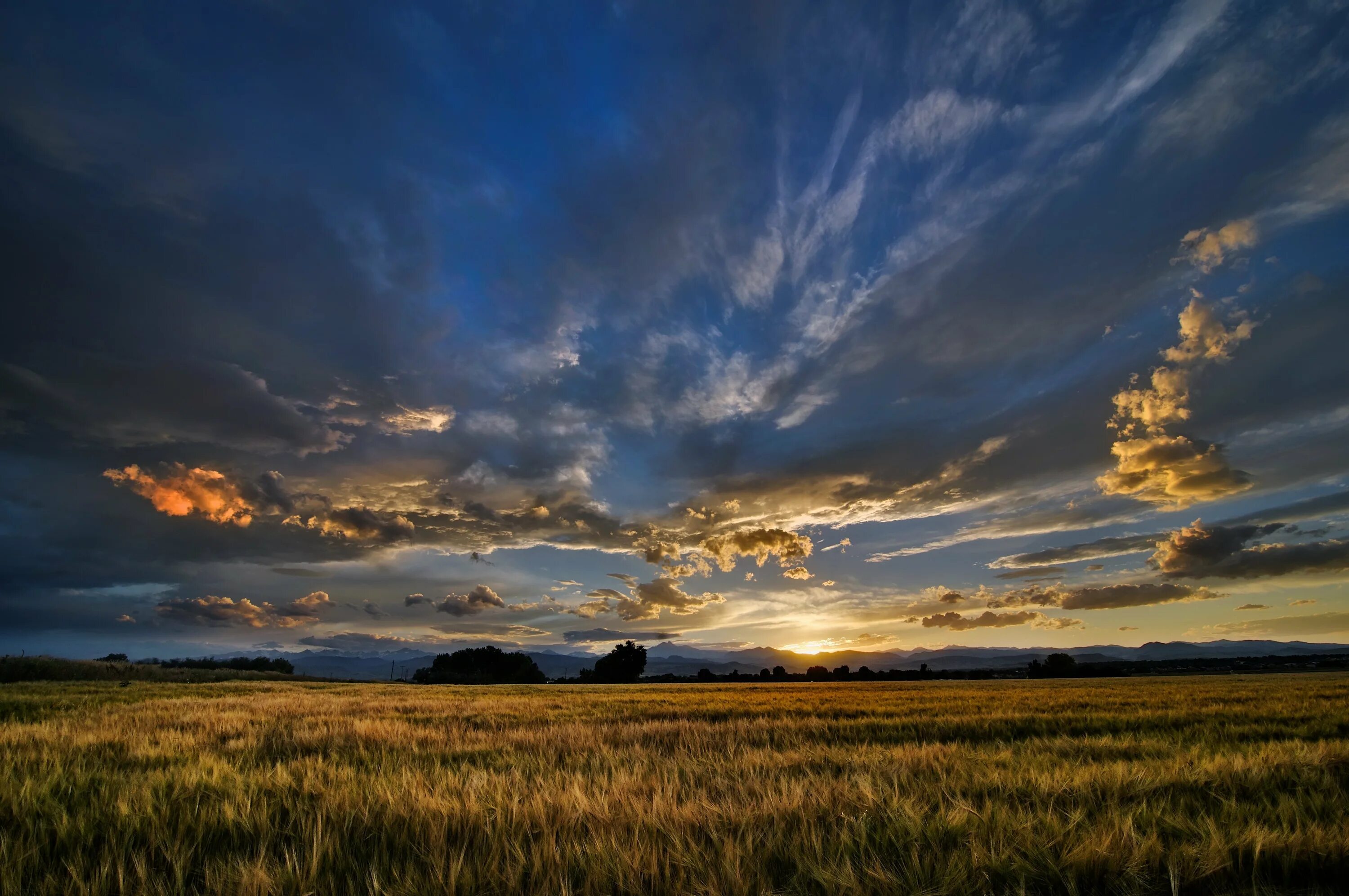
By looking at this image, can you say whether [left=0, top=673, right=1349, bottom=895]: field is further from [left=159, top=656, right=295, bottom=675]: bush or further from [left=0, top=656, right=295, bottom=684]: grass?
[left=159, top=656, right=295, bottom=675]: bush

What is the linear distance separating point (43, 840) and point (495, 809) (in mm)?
2357

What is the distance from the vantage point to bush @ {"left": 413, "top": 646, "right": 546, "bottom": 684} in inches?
5153

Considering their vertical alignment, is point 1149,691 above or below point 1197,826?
below

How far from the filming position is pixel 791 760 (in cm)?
530

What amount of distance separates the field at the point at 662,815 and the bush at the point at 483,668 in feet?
441

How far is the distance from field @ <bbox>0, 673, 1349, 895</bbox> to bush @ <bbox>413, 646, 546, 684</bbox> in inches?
5291

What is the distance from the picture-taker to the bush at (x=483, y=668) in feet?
429

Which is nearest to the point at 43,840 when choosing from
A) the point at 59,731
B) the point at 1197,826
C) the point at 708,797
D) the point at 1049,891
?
the point at 708,797

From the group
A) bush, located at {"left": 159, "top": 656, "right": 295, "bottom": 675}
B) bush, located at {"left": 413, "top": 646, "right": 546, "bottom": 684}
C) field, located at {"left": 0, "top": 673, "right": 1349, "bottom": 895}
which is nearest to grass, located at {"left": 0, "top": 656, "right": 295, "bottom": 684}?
bush, located at {"left": 159, "top": 656, "right": 295, "bottom": 675}

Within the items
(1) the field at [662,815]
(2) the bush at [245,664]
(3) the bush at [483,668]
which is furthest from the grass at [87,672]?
(3) the bush at [483,668]

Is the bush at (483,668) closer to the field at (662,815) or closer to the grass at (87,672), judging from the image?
the grass at (87,672)

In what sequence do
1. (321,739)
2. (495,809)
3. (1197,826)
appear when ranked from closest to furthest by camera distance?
(1197,826), (495,809), (321,739)

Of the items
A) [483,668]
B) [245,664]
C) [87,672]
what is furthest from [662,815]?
[483,668]

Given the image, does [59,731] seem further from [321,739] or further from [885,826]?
[885,826]
